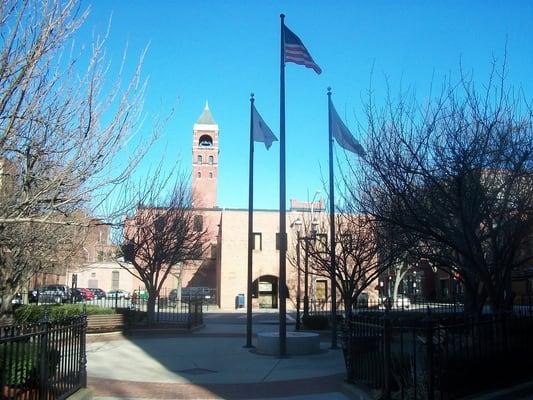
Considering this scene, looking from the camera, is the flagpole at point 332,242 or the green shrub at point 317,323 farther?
the green shrub at point 317,323

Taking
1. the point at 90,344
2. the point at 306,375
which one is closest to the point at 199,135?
the point at 90,344

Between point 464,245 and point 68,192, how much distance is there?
7.39 m

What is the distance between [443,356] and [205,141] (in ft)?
296

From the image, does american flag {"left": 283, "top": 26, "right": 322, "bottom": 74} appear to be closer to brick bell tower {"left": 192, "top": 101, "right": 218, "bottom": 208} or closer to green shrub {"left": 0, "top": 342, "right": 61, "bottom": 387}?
green shrub {"left": 0, "top": 342, "right": 61, "bottom": 387}

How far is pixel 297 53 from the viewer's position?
1664 centimetres

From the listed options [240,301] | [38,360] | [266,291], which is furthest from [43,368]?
[266,291]

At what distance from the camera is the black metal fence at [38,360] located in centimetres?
712

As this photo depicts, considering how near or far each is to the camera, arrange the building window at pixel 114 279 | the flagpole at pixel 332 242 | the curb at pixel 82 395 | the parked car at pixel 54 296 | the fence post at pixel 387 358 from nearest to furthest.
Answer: the fence post at pixel 387 358 < the curb at pixel 82 395 < the flagpole at pixel 332 242 < the parked car at pixel 54 296 < the building window at pixel 114 279

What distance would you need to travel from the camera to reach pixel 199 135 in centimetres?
9525

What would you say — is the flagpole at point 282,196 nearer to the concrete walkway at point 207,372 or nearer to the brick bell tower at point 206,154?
the concrete walkway at point 207,372

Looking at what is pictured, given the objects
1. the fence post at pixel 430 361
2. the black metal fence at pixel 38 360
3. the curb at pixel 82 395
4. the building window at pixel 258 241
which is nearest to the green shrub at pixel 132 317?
the curb at pixel 82 395

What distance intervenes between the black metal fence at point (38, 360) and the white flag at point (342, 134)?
881cm

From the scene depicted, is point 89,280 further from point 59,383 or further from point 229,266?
point 59,383

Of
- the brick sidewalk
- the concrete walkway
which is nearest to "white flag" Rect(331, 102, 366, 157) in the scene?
the concrete walkway
